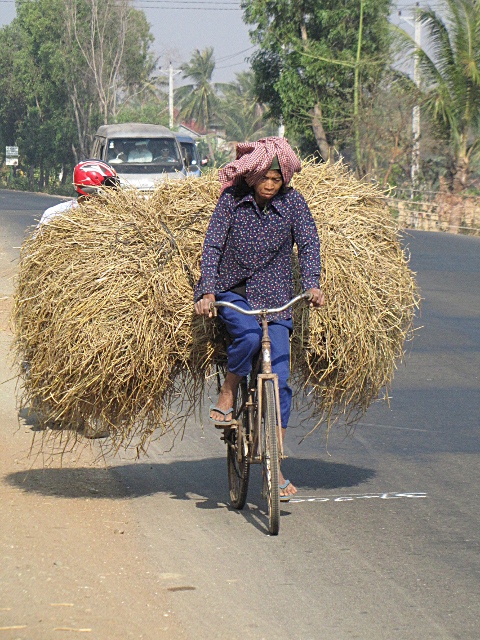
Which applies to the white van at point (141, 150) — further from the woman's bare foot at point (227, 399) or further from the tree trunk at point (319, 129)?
the woman's bare foot at point (227, 399)

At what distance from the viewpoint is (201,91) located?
85.8 meters

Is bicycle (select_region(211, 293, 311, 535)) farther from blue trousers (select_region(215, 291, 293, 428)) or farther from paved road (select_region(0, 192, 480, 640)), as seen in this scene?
paved road (select_region(0, 192, 480, 640))

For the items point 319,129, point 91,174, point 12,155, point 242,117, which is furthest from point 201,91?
point 91,174

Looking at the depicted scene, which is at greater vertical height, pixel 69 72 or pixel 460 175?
pixel 69 72

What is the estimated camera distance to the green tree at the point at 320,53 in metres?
33.7

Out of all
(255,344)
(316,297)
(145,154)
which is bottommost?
(255,344)

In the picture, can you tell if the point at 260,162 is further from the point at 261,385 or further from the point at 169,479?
the point at 169,479

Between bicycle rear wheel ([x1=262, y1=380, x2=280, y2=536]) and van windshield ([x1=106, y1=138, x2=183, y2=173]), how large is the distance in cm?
1899

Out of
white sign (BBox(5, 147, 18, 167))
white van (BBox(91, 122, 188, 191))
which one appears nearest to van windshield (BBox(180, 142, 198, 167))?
white van (BBox(91, 122, 188, 191))

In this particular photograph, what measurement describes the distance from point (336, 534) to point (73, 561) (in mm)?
1242

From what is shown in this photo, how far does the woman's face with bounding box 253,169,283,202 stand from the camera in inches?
195

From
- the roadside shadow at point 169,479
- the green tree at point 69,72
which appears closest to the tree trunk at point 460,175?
the roadside shadow at point 169,479

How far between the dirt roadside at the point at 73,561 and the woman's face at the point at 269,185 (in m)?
1.70

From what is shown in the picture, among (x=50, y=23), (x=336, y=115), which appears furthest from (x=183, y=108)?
(x=336, y=115)
